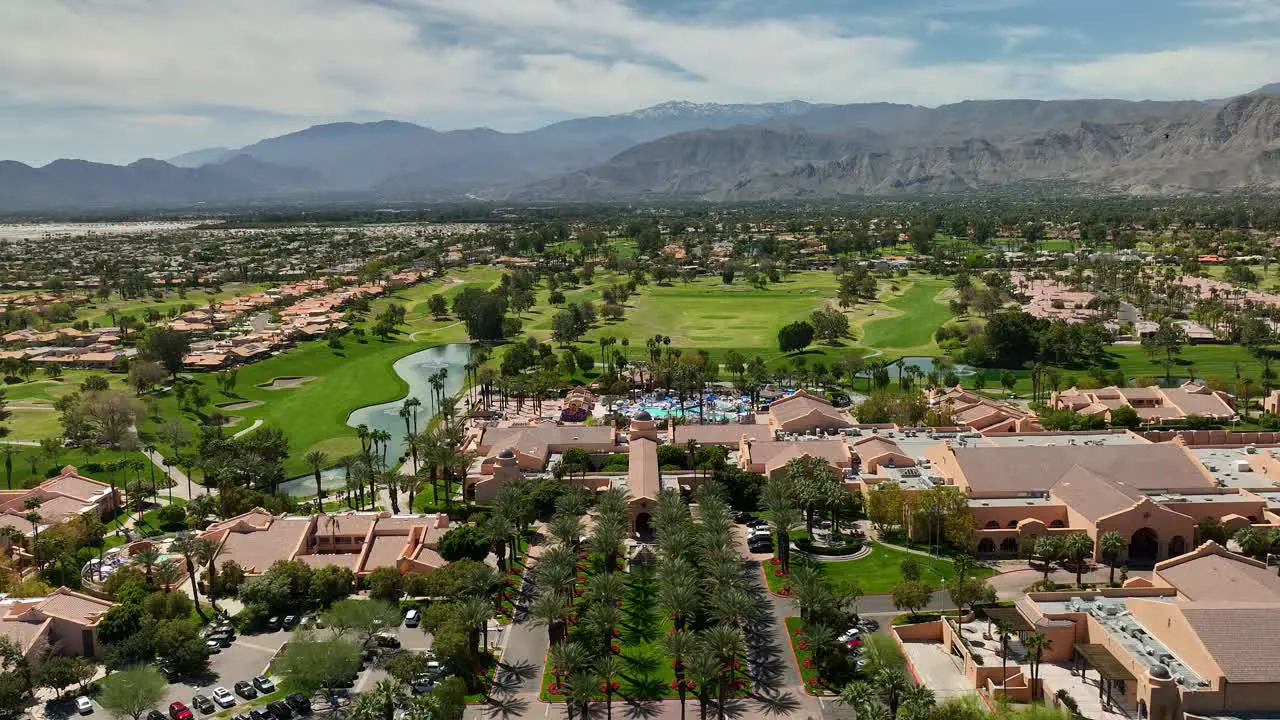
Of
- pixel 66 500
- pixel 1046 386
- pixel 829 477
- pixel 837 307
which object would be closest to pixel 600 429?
pixel 829 477

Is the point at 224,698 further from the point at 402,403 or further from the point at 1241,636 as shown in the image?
the point at 402,403

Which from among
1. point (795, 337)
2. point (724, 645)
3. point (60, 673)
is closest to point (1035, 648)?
point (724, 645)

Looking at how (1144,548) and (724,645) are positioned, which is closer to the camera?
(724,645)

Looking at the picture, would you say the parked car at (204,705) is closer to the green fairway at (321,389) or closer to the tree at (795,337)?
the green fairway at (321,389)

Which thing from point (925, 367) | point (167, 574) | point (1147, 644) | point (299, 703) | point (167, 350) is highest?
point (167, 350)

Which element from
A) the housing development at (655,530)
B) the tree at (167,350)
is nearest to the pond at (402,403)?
the housing development at (655,530)

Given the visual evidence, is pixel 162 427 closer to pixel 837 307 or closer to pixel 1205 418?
pixel 1205 418

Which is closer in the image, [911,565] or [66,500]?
[911,565]
